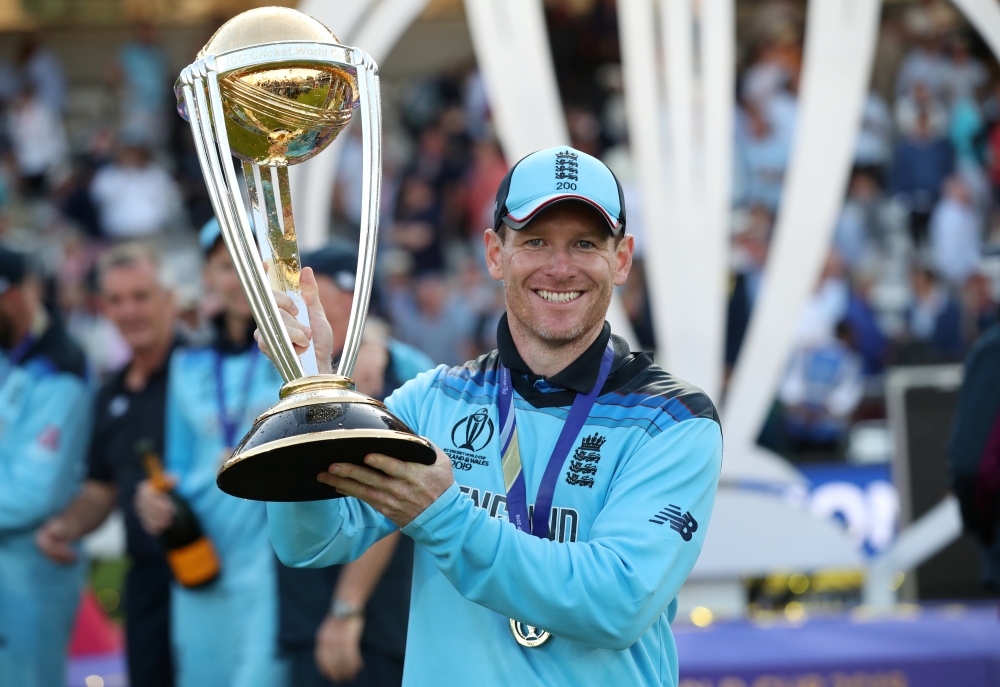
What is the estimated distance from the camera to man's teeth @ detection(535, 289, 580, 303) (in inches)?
79.0

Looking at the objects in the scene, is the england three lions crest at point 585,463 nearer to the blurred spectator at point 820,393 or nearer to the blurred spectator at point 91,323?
the blurred spectator at point 820,393

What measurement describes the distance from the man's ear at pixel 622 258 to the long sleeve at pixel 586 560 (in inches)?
13.9

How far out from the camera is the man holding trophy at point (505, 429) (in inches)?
70.0

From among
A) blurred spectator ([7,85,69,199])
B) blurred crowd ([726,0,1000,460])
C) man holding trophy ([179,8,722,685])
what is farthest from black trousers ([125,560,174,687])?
blurred spectator ([7,85,69,199])

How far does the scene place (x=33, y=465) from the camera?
4.45 metres

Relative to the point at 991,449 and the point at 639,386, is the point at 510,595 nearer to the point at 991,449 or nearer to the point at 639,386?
the point at 639,386

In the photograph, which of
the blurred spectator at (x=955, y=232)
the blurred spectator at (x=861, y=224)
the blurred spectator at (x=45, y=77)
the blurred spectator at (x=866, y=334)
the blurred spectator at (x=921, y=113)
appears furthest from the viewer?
the blurred spectator at (x=45, y=77)

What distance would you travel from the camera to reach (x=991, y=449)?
4.25 meters

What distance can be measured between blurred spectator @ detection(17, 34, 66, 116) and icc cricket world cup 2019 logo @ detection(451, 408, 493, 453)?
14.6 m

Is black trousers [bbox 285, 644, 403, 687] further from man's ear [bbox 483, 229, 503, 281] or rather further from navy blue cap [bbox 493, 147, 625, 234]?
navy blue cap [bbox 493, 147, 625, 234]

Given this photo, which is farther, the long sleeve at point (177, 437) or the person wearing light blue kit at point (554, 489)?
the long sleeve at point (177, 437)

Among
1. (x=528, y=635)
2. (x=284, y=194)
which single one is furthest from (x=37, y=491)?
(x=528, y=635)

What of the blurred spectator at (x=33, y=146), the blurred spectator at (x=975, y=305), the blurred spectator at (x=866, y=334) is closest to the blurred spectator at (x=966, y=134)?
the blurred spectator at (x=975, y=305)

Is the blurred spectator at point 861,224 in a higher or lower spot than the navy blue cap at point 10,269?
higher
